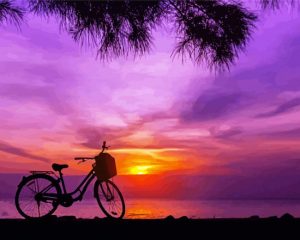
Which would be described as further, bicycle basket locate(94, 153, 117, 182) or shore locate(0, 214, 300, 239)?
bicycle basket locate(94, 153, 117, 182)

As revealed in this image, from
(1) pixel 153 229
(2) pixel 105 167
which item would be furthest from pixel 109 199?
(1) pixel 153 229

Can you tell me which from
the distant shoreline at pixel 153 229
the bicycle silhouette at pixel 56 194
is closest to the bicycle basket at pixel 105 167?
the bicycle silhouette at pixel 56 194

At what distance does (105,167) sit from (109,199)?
21.4 inches

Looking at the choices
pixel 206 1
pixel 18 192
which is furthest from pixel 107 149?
pixel 206 1

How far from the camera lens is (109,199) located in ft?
23.3

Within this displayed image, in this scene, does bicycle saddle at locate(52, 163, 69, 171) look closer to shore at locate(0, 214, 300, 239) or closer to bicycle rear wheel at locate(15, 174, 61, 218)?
bicycle rear wheel at locate(15, 174, 61, 218)

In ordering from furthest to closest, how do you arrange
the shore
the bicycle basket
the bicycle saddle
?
the bicycle saddle → the bicycle basket → the shore

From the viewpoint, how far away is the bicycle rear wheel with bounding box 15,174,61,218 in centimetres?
692

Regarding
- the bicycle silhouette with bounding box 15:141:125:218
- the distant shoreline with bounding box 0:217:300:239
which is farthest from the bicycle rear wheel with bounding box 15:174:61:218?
the distant shoreline with bounding box 0:217:300:239

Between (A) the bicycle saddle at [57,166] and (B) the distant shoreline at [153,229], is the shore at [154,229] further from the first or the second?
(A) the bicycle saddle at [57,166]

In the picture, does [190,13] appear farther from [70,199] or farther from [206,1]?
[70,199]

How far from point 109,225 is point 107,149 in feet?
8.43

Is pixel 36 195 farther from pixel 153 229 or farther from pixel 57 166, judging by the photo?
pixel 153 229

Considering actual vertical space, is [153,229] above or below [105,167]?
below
